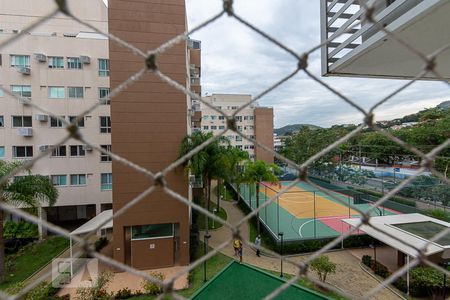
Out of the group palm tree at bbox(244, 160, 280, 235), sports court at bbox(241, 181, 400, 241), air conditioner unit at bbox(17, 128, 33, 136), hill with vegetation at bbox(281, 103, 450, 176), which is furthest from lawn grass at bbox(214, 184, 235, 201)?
air conditioner unit at bbox(17, 128, 33, 136)

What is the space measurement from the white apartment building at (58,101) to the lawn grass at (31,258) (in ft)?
4.07

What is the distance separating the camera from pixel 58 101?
7172mm

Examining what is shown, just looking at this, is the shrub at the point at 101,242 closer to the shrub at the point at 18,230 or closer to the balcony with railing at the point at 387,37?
the shrub at the point at 18,230

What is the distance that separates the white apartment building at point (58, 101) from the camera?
275 inches

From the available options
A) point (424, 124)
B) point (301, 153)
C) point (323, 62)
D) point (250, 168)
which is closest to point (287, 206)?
point (250, 168)

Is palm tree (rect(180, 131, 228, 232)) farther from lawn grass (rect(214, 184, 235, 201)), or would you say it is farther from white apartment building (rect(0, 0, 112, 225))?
lawn grass (rect(214, 184, 235, 201))

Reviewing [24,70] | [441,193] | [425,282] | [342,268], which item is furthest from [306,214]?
[24,70]

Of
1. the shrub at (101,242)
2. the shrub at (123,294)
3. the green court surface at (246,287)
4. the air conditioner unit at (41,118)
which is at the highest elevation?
the air conditioner unit at (41,118)

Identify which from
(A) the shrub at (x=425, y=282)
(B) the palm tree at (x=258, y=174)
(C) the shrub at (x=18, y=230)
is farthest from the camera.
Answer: (B) the palm tree at (x=258, y=174)

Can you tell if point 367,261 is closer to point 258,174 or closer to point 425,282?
point 425,282

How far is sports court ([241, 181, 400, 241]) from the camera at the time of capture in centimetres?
669

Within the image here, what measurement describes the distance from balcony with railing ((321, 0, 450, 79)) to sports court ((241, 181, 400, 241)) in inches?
154

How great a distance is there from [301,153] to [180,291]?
38.3 ft

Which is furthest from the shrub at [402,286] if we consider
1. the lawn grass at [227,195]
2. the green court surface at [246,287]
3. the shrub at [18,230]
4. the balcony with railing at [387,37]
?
the shrub at [18,230]
